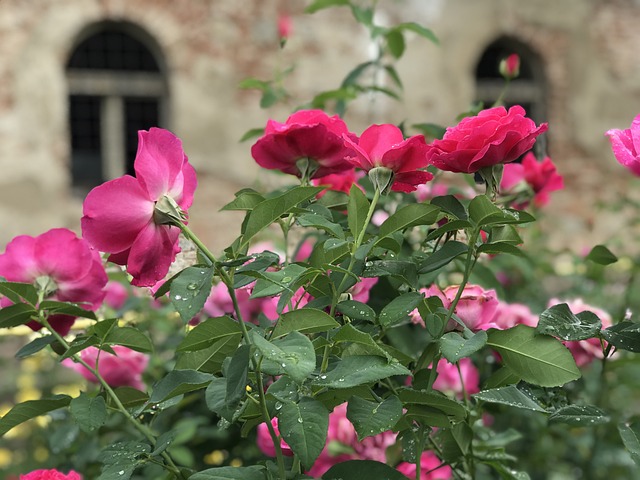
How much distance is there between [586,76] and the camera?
6.98 m

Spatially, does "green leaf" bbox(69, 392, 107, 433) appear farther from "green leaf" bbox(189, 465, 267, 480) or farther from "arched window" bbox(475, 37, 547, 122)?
"arched window" bbox(475, 37, 547, 122)

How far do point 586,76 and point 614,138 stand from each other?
633 centimetres

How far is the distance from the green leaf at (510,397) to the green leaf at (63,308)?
39cm

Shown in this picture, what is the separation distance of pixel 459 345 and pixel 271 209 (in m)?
0.19

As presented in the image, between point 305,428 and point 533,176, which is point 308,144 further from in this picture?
point 533,176

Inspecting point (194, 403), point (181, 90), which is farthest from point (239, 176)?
point (194, 403)

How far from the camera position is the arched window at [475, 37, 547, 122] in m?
6.99

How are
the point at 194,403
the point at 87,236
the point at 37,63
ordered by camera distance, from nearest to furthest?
the point at 87,236
the point at 194,403
the point at 37,63

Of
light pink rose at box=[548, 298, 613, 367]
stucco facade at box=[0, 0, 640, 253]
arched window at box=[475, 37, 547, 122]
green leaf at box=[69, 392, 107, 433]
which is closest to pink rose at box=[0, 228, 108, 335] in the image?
green leaf at box=[69, 392, 107, 433]

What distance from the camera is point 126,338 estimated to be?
96 centimetres

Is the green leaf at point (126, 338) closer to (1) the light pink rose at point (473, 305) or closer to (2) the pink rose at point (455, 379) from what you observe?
(1) the light pink rose at point (473, 305)

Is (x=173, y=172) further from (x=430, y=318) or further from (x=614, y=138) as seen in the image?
(x=614, y=138)

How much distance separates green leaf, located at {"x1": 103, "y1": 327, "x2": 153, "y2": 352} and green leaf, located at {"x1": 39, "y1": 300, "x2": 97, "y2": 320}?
0.12ft

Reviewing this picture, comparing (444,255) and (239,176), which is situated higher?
(444,255)
